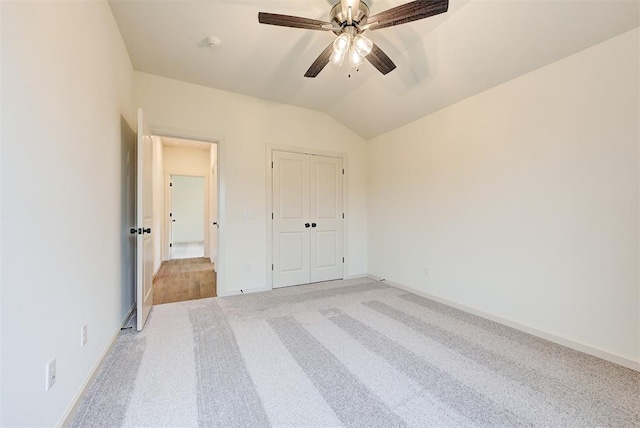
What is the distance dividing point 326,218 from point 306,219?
0.36 metres

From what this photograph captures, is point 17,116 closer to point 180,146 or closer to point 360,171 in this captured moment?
point 360,171

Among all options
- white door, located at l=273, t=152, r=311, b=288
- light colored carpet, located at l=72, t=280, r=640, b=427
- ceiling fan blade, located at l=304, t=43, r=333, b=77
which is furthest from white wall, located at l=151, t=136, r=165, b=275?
ceiling fan blade, located at l=304, t=43, r=333, b=77

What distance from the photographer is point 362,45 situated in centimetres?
196

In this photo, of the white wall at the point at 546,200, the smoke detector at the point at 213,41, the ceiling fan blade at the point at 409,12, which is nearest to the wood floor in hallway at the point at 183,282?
the smoke detector at the point at 213,41

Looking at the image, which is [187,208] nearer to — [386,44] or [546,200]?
[386,44]

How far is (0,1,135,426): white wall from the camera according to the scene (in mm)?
1025

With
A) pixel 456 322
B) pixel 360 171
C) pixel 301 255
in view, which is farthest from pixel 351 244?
pixel 456 322

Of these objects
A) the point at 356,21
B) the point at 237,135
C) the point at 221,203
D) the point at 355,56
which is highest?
the point at 356,21

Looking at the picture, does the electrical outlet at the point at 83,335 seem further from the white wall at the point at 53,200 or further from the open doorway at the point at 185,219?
the open doorway at the point at 185,219

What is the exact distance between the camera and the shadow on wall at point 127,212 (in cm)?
261

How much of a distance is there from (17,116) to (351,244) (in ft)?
13.2

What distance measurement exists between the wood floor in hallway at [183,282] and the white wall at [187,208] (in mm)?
3590

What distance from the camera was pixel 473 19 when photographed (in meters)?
2.20

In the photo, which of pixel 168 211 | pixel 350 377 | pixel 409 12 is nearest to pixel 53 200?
pixel 350 377
